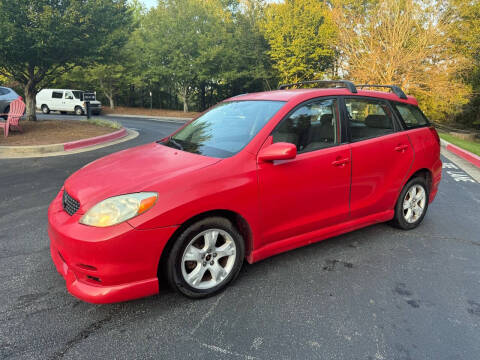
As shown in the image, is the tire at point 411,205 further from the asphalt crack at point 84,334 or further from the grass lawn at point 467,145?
the grass lawn at point 467,145

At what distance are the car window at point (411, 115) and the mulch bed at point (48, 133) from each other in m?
9.85

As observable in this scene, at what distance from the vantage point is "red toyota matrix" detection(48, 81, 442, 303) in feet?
8.00

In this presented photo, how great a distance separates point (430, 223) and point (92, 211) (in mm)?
4225

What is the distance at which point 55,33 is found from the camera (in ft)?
38.6

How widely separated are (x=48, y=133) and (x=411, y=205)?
12092 mm

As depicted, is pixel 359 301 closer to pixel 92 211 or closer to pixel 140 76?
pixel 92 211

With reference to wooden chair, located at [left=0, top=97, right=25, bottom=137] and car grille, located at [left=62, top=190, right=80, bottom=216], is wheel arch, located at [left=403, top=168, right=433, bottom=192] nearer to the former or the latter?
car grille, located at [left=62, top=190, right=80, bottom=216]

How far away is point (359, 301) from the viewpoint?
2.81m

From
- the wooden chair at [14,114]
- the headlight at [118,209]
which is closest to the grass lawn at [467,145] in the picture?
the headlight at [118,209]

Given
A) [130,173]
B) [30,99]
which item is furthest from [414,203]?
[30,99]

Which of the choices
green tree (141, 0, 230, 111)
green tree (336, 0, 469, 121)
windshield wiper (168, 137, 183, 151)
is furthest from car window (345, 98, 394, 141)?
green tree (141, 0, 230, 111)

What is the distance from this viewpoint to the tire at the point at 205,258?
261 centimetres

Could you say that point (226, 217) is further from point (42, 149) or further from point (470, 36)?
point (470, 36)

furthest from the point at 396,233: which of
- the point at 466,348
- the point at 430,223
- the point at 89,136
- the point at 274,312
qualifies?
the point at 89,136
